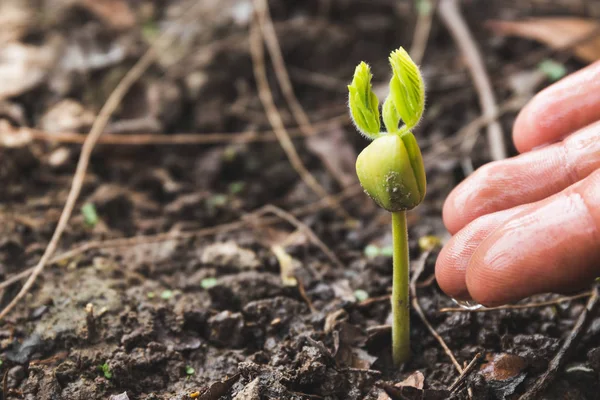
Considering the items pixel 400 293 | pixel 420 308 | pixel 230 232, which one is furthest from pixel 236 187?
pixel 400 293

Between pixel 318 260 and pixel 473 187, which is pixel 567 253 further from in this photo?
pixel 318 260

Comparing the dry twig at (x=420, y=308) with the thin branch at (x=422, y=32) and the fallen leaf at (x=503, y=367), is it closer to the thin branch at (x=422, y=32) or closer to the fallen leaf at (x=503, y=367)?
the fallen leaf at (x=503, y=367)

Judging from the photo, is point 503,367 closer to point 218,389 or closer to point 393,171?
point 393,171

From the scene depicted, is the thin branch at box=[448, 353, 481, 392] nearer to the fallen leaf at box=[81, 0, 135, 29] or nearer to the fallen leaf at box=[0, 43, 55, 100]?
the fallen leaf at box=[0, 43, 55, 100]

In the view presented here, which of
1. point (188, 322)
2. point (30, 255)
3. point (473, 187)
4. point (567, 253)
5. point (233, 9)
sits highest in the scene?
point (233, 9)

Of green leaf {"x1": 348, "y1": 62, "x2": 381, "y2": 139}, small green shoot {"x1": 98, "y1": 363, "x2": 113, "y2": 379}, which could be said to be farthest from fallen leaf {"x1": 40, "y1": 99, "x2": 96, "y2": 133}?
green leaf {"x1": 348, "y1": 62, "x2": 381, "y2": 139}

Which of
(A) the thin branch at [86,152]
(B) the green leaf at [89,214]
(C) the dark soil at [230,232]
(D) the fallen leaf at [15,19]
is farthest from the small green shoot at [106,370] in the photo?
(D) the fallen leaf at [15,19]

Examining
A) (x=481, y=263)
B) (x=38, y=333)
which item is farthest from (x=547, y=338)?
(x=38, y=333)

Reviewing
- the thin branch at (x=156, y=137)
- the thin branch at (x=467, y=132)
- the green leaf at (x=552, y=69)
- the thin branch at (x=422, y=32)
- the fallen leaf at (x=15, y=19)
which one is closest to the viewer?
the thin branch at (x=156, y=137)
